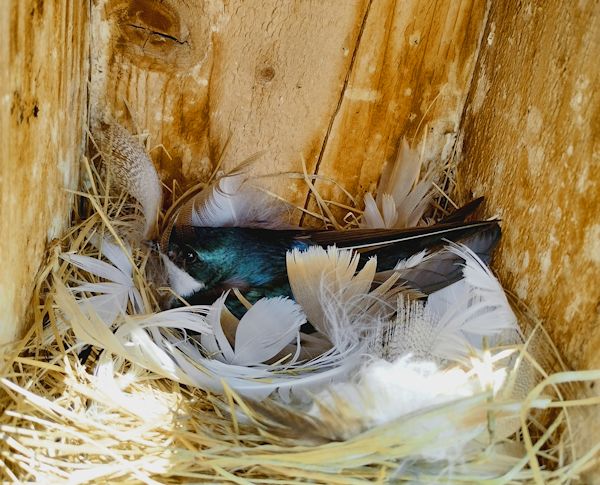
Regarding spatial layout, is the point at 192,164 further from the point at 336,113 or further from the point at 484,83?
the point at 484,83

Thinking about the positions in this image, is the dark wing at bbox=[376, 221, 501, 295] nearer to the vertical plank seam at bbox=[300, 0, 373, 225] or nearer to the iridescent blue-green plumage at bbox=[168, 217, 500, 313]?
the iridescent blue-green plumage at bbox=[168, 217, 500, 313]

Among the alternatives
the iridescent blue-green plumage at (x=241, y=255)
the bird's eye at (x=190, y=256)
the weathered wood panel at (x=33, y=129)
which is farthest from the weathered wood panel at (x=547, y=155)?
the weathered wood panel at (x=33, y=129)

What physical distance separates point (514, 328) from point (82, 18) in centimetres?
83

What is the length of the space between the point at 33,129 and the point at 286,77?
457mm

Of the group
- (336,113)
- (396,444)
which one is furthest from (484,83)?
(396,444)

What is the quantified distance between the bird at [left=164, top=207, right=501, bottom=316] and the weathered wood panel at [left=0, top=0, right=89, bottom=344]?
22cm

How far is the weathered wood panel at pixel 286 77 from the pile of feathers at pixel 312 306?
2.4 inches

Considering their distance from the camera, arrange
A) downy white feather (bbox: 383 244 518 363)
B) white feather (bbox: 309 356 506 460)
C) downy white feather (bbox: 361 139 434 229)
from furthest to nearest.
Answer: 1. downy white feather (bbox: 361 139 434 229)
2. downy white feather (bbox: 383 244 518 363)
3. white feather (bbox: 309 356 506 460)

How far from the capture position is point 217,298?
1.21 meters

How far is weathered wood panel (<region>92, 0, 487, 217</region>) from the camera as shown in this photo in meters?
1.18

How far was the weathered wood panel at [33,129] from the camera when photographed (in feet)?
2.84

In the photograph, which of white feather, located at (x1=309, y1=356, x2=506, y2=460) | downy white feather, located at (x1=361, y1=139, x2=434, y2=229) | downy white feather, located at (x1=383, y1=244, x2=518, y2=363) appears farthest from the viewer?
downy white feather, located at (x1=361, y1=139, x2=434, y2=229)

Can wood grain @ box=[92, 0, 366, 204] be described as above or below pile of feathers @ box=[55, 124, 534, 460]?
above

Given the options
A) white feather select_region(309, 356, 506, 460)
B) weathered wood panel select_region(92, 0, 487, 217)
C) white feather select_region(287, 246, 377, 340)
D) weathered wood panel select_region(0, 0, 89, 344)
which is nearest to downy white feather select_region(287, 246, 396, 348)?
white feather select_region(287, 246, 377, 340)
